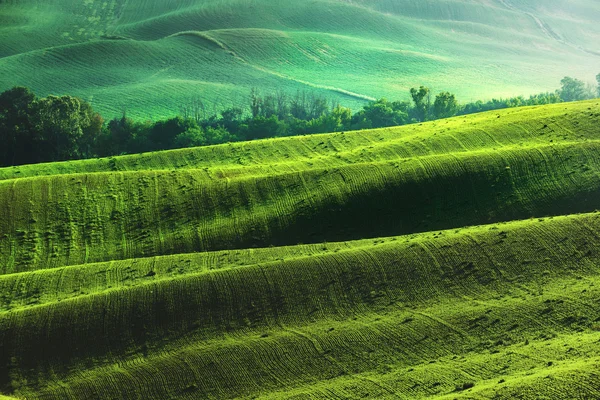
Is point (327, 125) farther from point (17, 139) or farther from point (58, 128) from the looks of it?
point (17, 139)

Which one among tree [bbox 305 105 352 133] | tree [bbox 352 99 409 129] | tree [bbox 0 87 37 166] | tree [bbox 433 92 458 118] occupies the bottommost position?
tree [bbox 0 87 37 166]

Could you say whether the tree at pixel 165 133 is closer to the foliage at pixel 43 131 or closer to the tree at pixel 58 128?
the foliage at pixel 43 131

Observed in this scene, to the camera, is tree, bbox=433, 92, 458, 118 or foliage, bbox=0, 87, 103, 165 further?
tree, bbox=433, 92, 458, 118

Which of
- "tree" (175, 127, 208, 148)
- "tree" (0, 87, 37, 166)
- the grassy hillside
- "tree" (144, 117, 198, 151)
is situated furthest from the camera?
"tree" (144, 117, 198, 151)

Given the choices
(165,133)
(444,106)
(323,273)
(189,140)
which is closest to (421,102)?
(444,106)

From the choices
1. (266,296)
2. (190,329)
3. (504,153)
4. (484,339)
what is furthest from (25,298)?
(504,153)

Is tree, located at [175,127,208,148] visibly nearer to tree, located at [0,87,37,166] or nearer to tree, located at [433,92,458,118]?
tree, located at [0,87,37,166]

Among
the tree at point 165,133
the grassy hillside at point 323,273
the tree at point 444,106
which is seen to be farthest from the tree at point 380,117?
the grassy hillside at point 323,273

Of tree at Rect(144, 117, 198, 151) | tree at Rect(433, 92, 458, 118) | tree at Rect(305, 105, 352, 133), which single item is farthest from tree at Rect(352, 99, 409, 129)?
tree at Rect(144, 117, 198, 151)
